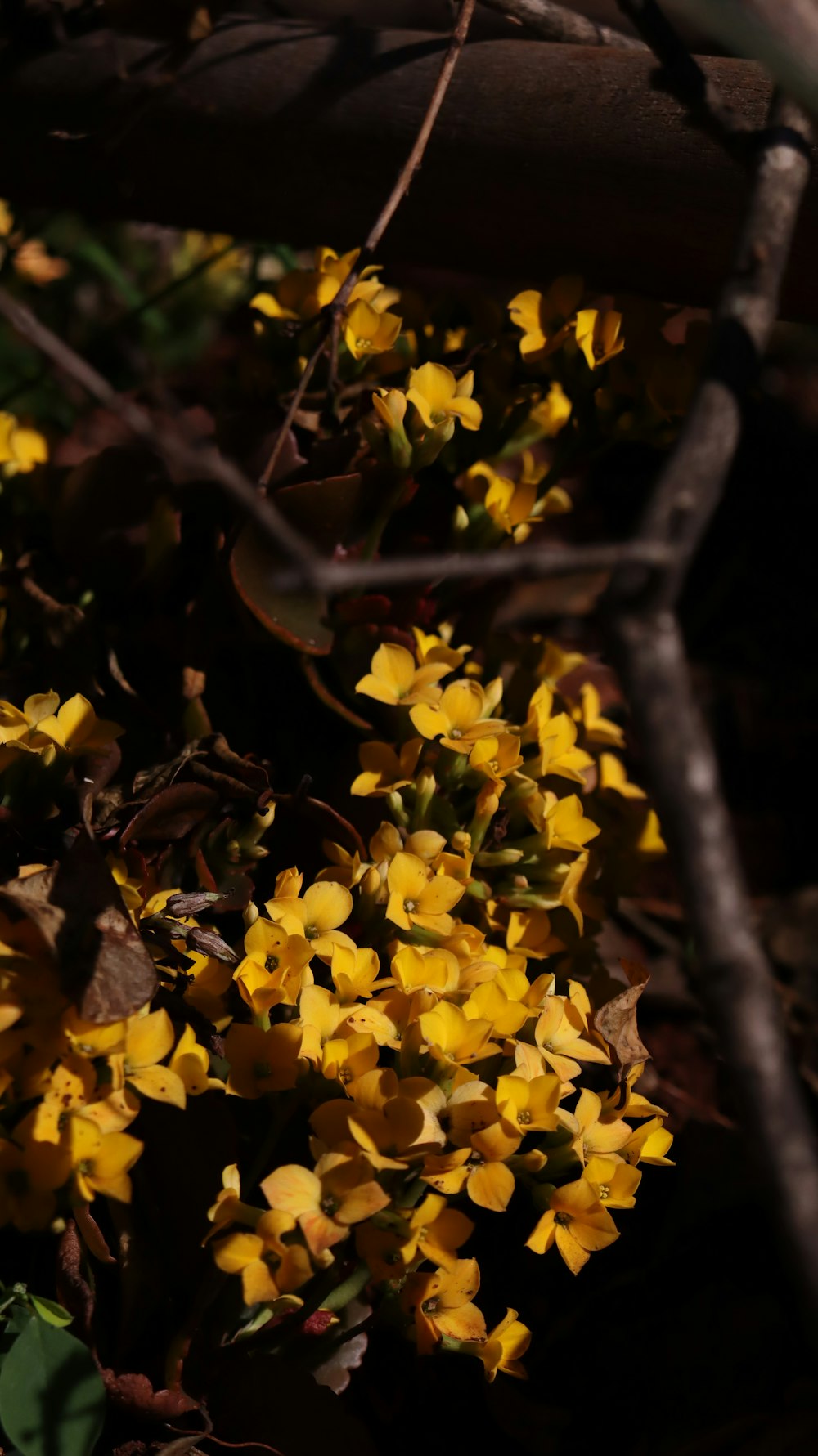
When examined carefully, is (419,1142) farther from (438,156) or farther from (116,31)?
(116,31)

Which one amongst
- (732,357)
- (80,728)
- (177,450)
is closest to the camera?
(177,450)

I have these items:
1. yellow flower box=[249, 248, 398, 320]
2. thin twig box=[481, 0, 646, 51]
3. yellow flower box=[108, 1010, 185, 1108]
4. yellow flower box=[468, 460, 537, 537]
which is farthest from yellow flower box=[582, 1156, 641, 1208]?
thin twig box=[481, 0, 646, 51]

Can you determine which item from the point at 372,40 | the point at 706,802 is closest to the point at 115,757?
the point at 706,802

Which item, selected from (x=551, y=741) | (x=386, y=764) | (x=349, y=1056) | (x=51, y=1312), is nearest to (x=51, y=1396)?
(x=51, y=1312)

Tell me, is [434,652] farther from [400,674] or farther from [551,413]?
[551,413]

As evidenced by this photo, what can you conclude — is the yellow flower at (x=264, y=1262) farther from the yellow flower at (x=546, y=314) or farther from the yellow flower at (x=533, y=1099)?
the yellow flower at (x=546, y=314)

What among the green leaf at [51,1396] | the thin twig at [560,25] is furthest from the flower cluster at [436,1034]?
the thin twig at [560,25]
